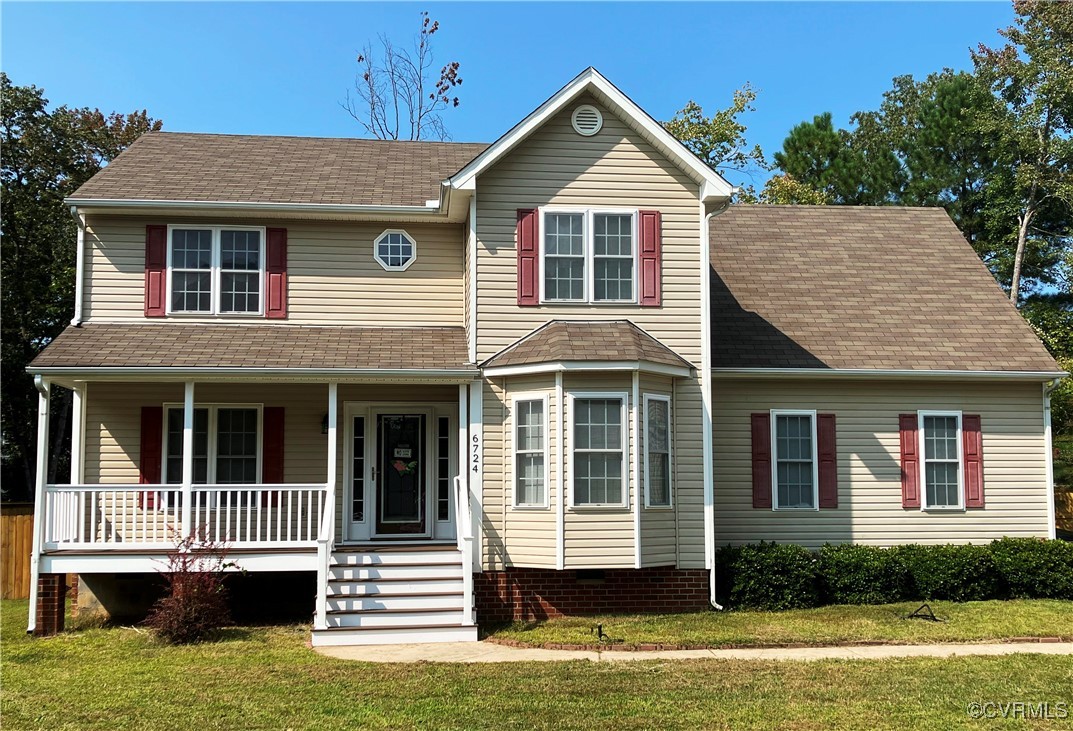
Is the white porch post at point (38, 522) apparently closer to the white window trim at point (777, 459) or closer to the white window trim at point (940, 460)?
the white window trim at point (777, 459)

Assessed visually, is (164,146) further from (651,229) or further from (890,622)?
(890,622)

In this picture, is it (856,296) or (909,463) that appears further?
(856,296)

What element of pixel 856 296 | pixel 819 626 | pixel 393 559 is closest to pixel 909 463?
pixel 856 296

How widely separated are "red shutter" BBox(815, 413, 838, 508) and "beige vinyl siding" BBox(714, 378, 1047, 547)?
3.8 inches

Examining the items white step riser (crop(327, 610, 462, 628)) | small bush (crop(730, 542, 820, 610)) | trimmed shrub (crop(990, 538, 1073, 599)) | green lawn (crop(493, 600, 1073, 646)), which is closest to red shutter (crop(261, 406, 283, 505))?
white step riser (crop(327, 610, 462, 628))

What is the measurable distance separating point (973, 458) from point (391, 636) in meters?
9.66

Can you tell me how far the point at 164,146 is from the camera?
53.6 feet

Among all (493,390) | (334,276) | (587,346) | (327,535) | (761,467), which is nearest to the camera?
(327,535)

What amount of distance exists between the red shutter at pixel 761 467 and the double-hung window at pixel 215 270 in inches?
310

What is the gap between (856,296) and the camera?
16547 millimetres

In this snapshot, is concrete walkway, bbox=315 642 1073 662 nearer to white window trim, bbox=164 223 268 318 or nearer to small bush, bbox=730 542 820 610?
small bush, bbox=730 542 820 610

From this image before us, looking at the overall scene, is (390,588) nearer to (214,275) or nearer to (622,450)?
(622,450)

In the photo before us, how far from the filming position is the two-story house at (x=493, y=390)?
40.4 feet

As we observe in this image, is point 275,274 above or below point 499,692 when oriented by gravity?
above
